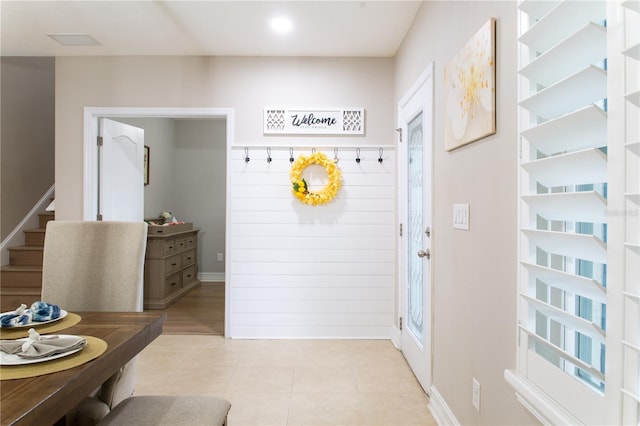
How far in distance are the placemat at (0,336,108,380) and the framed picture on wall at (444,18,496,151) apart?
5.21ft

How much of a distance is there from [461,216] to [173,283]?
4.15 metres

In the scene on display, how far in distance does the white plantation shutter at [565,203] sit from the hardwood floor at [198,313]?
10.2 ft

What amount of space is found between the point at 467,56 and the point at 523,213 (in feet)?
2.97

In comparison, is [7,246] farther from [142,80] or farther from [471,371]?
[471,371]

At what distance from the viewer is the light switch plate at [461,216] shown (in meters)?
1.83

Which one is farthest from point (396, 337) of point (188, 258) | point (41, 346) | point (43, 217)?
point (43, 217)

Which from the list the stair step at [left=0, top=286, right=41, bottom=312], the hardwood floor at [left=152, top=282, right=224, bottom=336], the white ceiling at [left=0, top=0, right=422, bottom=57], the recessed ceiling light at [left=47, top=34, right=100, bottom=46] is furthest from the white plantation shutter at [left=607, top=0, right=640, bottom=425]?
the stair step at [left=0, top=286, right=41, bottom=312]

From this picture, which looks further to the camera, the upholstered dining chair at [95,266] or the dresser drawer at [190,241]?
the dresser drawer at [190,241]

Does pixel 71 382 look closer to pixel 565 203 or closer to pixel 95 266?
pixel 95 266

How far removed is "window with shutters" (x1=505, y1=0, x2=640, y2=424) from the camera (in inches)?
31.5

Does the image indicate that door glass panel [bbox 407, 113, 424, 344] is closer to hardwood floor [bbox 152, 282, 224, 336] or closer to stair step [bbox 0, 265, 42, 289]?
hardwood floor [bbox 152, 282, 224, 336]

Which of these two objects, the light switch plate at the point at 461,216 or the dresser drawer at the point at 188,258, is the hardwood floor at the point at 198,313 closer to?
the dresser drawer at the point at 188,258

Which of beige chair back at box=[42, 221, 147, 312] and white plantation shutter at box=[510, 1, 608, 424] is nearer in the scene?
white plantation shutter at box=[510, 1, 608, 424]

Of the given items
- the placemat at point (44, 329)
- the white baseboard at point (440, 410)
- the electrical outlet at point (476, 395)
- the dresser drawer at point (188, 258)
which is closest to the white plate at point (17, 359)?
the placemat at point (44, 329)
